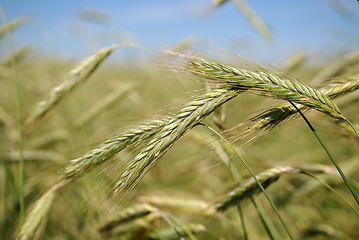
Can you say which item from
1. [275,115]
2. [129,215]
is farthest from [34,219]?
[275,115]

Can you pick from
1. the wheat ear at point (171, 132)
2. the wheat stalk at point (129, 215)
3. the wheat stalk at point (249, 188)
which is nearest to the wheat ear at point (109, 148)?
the wheat ear at point (171, 132)

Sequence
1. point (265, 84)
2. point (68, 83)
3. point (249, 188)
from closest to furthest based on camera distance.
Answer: point (265, 84) → point (249, 188) → point (68, 83)

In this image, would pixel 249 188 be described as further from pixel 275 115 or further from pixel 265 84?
pixel 265 84

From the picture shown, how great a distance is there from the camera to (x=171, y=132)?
916mm

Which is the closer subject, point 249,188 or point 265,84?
point 265,84

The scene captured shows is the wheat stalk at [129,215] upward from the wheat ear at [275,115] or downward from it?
downward

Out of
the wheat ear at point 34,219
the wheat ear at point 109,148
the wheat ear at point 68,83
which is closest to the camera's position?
the wheat ear at point 109,148

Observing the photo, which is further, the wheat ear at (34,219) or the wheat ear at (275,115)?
the wheat ear at (34,219)

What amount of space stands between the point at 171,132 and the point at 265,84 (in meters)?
0.40

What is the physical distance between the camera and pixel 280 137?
388 centimetres

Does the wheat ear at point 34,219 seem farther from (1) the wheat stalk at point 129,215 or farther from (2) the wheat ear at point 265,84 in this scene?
(2) the wheat ear at point 265,84

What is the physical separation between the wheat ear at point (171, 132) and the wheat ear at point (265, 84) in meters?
0.05

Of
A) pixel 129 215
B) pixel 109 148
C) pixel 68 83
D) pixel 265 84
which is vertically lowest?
pixel 129 215

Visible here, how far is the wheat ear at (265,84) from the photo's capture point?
2.88 feet
